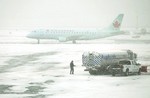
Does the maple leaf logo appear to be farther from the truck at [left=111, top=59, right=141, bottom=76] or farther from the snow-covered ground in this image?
the truck at [left=111, top=59, right=141, bottom=76]

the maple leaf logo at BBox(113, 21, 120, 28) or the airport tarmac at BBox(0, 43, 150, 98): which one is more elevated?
the maple leaf logo at BBox(113, 21, 120, 28)

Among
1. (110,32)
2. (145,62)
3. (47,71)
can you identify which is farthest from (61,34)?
(47,71)

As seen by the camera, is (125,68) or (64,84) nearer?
(64,84)

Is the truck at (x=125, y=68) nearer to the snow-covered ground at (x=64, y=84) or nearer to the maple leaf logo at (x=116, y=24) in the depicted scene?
the snow-covered ground at (x=64, y=84)

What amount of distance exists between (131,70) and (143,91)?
1079 centimetres

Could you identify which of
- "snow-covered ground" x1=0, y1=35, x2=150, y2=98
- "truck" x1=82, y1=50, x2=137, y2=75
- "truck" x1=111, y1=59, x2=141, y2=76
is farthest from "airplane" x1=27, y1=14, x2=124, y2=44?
"truck" x1=111, y1=59, x2=141, y2=76

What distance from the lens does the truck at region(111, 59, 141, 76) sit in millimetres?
45156

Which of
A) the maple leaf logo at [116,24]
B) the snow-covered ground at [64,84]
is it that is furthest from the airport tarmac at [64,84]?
the maple leaf logo at [116,24]

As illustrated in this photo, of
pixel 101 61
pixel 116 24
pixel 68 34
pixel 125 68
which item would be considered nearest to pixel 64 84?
pixel 125 68

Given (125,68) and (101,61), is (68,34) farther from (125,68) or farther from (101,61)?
(125,68)

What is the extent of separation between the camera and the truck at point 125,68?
1778 inches

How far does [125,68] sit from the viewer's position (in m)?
45.3

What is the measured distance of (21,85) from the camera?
3897cm

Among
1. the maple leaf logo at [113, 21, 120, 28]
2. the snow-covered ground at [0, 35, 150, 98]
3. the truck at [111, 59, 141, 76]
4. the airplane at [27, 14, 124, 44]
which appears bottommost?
the snow-covered ground at [0, 35, 150, 98]
